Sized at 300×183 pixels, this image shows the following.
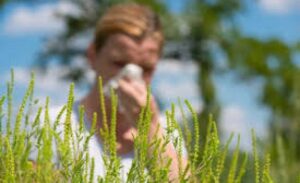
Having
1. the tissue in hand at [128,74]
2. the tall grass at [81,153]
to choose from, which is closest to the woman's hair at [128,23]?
the tissue in hand at [128,74]

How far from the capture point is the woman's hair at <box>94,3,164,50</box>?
3.40m

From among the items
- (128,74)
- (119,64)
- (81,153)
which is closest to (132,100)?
(128,74)

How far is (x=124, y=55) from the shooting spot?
3.28 metres

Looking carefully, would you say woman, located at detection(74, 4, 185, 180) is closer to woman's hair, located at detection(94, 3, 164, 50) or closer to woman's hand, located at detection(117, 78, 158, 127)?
woman's hair, located at detection(94, 3, 164, 50)

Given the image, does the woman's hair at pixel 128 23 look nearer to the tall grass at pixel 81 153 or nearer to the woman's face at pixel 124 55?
the woman's face at pixel 124 55

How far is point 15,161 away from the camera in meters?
1.35

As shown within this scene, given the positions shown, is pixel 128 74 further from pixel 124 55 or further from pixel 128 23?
pixel 128 23

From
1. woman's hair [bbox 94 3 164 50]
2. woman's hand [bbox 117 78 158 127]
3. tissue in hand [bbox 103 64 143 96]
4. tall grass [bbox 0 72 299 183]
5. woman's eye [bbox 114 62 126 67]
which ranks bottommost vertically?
tall grass [bbox 0 72 299 183]

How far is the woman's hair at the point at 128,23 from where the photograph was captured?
340cm

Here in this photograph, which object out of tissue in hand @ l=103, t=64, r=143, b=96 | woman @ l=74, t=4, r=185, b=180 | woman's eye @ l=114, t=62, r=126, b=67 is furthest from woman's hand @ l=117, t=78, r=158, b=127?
woman's eye @ l=114, t=62, r=126, b=67

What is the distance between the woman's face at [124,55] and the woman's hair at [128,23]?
3cm

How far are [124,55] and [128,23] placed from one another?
0.21 meters

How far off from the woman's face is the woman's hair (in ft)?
0.08

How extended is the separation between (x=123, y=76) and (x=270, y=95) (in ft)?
106
